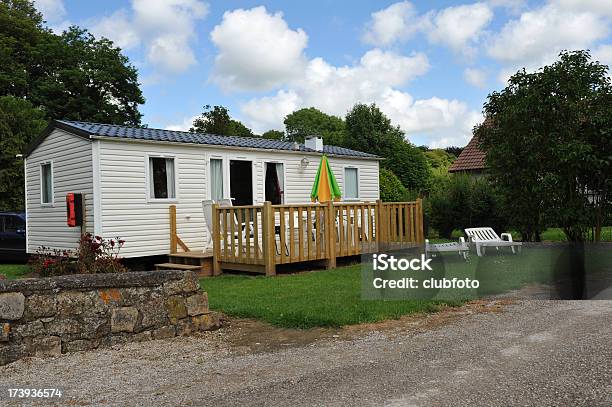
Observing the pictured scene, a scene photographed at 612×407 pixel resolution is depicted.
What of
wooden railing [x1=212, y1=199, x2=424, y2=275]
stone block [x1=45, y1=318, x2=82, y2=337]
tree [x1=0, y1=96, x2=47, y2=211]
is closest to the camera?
stone block [x1=45, y1=318, x2=82, y2=337]

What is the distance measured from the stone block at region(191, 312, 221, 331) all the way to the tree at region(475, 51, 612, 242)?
6236 mm

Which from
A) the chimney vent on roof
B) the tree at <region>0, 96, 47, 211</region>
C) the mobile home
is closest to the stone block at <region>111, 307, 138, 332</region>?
the mobile home

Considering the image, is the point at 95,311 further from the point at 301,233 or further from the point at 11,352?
the point at 301,233

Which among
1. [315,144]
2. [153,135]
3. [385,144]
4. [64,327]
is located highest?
[385,144]

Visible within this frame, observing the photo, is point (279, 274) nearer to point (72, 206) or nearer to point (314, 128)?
point (72, 206)

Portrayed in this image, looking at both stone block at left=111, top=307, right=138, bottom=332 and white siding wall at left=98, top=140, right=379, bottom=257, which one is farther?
white siding wall at left=98, top=140, right=379, bottom=257

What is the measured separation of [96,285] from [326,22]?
10250mm

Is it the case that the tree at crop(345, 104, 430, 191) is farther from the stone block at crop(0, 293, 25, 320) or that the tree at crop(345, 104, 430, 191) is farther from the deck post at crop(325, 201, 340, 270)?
the stone block at crop(0, 293, 25, 320)

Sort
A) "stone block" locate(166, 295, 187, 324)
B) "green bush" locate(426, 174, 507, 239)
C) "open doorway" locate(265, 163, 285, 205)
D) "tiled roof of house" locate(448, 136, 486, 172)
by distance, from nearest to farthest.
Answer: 1. "stone block" locate(166, 295, 187, 324)
2. "open doorway" locate(265, 163, 285, 205)
3. "green bush" locate(426, 174, 507, 239)
4. "tiled roof of house" locate(448, 136, 486, 172)

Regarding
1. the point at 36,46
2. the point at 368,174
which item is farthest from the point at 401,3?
the point at 36,46

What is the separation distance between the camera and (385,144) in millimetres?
31625

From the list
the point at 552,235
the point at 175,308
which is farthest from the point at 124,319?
the point at 552,235

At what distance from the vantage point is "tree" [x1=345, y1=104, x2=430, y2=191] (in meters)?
31.0

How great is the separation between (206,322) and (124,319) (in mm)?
867
